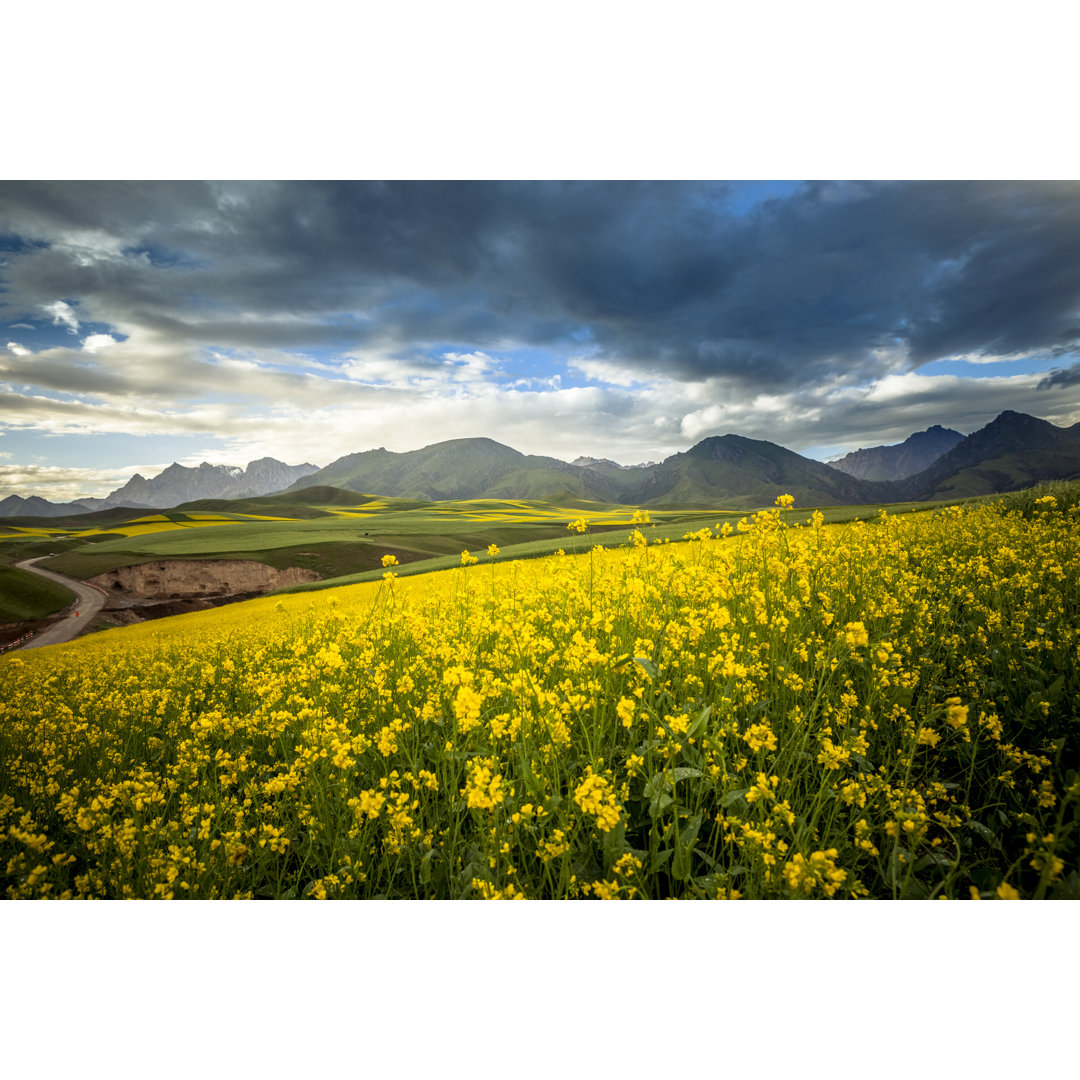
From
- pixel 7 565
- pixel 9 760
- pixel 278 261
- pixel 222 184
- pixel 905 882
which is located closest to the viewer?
pixel 905 882

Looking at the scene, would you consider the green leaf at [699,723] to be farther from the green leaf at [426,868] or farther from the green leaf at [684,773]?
the green leaf at [426,868]

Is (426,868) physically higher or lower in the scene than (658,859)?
lower

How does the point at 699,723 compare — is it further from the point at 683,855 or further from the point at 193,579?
the point at 193,579

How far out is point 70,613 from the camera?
8430 millimetres

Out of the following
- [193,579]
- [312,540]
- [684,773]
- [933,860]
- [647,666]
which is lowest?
[193,579]

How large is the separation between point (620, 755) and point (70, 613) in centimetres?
1052

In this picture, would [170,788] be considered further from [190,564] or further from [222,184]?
[190,564]

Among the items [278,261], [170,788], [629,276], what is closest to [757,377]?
[629,276]

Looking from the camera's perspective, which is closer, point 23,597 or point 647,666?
point 647,666

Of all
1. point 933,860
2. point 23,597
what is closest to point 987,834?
point 933,860

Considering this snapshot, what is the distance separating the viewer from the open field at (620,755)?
2041 mm

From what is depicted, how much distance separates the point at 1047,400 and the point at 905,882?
5176 mm

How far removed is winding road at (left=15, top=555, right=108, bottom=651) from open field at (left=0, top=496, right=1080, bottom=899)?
10.1ft

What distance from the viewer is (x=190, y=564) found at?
25.7 meters
